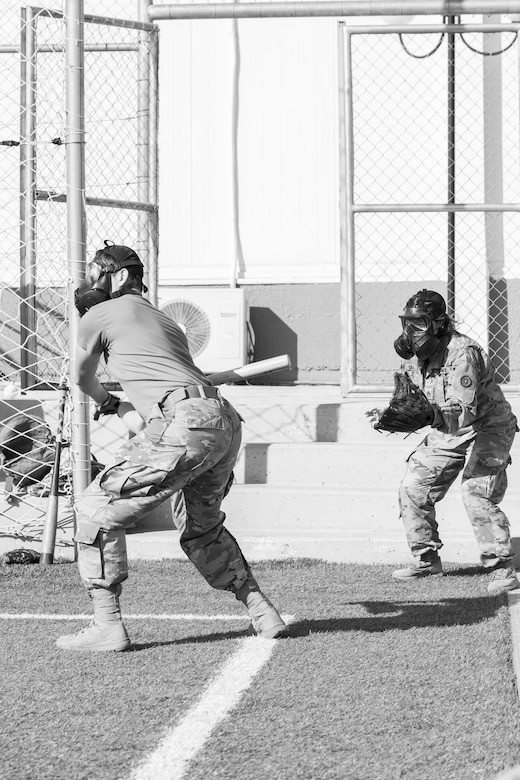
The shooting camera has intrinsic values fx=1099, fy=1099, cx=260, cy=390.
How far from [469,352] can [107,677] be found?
9.73 feet

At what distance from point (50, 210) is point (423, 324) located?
11.2 feet

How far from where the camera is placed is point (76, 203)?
7293 millimetres

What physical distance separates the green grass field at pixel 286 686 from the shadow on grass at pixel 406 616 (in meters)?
0.01

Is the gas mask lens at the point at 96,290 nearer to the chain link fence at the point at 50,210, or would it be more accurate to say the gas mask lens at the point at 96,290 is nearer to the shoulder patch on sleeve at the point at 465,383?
the shoulder patch on sleeve at the point at 465,383

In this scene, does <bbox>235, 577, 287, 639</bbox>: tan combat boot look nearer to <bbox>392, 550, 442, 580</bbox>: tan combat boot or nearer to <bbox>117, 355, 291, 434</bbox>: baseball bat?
<bbox>117, 355, 291, 434</bbox>: baseball bat

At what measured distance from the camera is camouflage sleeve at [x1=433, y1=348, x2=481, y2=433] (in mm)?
6141

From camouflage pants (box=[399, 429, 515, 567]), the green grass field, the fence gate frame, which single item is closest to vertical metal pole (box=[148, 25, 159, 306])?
the fence gate frame

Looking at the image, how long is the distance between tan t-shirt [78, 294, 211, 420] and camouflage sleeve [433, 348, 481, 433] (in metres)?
1.76

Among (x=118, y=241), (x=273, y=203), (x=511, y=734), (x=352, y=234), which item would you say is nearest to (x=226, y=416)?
(x=511, y=734)

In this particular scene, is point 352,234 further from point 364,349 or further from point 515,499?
point 364,349

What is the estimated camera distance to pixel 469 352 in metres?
6.30

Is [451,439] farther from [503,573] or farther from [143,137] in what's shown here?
[143,137]

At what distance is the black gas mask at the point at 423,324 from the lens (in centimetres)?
636

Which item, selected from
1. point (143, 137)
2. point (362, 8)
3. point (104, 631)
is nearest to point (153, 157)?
point (143, 137)
